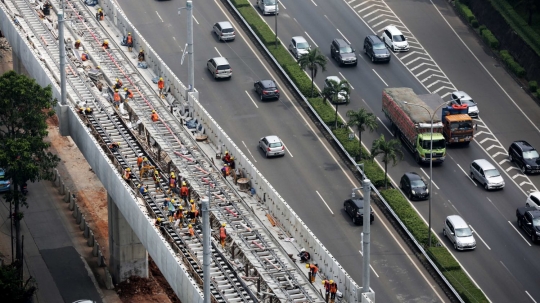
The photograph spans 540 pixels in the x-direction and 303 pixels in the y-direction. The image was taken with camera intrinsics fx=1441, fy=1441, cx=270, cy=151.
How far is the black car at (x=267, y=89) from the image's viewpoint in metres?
126

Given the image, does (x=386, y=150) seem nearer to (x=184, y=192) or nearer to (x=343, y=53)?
(x=343, y=53)

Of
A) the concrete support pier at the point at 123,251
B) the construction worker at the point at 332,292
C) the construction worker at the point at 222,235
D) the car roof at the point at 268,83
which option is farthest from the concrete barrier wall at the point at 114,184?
the car roof at the point at 268,83

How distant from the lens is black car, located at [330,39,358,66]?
132 meters

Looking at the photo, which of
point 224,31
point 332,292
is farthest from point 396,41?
point 332,292

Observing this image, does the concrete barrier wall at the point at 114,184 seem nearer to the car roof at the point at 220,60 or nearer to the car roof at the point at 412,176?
the car roof at the point at 220,60

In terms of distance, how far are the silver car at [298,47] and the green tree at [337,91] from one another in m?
9.14

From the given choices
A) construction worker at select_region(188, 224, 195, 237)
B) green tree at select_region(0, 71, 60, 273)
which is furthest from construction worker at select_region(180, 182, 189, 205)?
green tree at select_region(0, 71, 60, 273)

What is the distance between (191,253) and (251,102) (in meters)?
37.5

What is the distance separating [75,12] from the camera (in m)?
130

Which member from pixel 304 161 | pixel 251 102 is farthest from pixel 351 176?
pixel 251 102

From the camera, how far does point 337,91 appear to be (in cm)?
12275

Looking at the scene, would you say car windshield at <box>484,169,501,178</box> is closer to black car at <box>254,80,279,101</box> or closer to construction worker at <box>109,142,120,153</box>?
black car at <box>254,80,279,101</box>

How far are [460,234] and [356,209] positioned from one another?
8.08 m

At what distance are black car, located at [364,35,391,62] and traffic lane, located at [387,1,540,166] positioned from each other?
5212 mm
